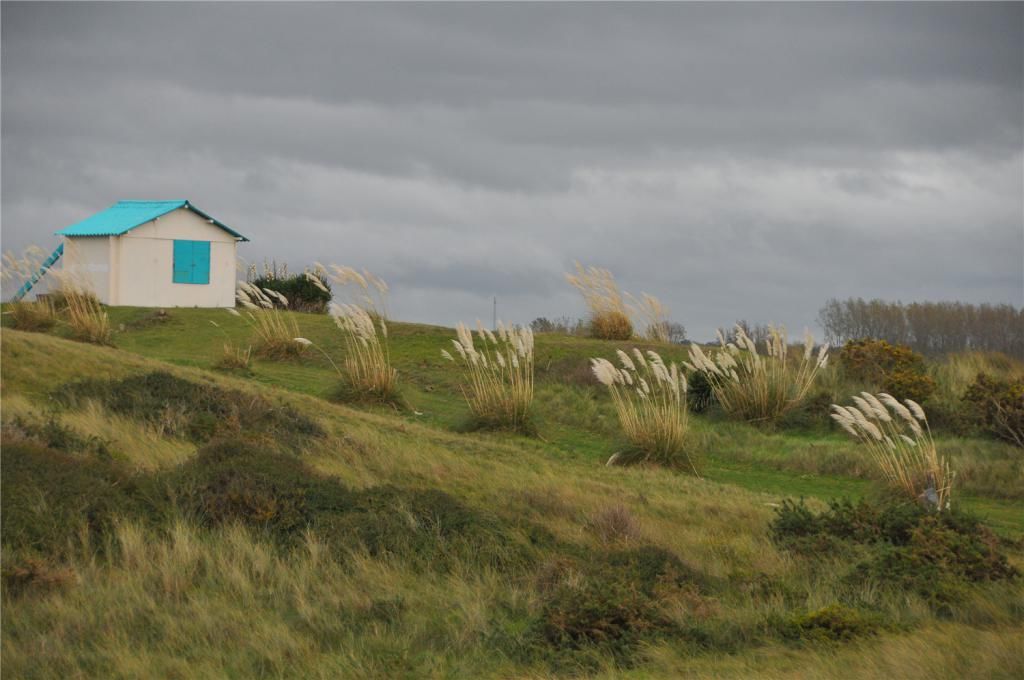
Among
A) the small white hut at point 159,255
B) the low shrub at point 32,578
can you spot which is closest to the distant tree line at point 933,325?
the small white hut at point 159,255

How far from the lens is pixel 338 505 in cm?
1045

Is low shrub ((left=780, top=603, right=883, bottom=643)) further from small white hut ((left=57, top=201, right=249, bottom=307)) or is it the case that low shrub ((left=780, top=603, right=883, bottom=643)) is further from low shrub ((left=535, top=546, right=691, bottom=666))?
small white hut ((left=57, top=201, right=249, bottom=307))

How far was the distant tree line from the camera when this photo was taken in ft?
105

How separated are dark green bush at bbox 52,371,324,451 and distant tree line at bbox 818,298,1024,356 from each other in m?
20.9

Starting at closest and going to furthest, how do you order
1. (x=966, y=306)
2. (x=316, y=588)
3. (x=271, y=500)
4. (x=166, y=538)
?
1. (x=316, y=588)
2. (x=166, y=538)
3. (x=271, y=500)
4. (x=966, y=306)

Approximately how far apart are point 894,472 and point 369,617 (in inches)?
305

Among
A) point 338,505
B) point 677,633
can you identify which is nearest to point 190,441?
point 338,505

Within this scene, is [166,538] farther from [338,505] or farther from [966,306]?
[966,306]

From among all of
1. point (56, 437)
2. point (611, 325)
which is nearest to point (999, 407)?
point (611, 325)

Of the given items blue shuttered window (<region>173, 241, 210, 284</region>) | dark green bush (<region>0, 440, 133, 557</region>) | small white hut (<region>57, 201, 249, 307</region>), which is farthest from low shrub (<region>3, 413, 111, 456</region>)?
blue shuttered window (<region>173, 241, 210, 284</region>)

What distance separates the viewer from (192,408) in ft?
45.2

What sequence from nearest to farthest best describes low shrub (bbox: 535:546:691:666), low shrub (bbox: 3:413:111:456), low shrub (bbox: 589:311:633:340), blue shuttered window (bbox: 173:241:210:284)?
low shrub (bbox: 535:546:691:666)
low shrub (bbox: 3:413:111:456)
low shrub (bbox: 589:311:633:340)
blue shuttered window (bbox: 173:241:210:284)

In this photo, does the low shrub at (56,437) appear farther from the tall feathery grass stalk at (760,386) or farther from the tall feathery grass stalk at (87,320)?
the tall feathery grass stalk at (87,320)

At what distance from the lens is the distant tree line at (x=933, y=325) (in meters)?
32.1
